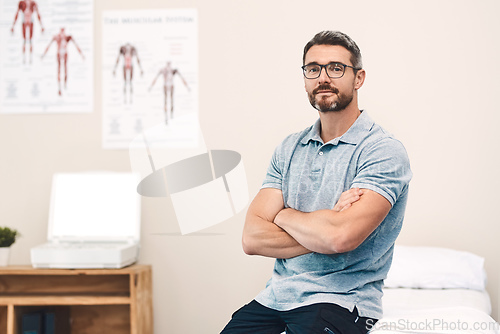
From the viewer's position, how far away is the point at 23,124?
9.59ft

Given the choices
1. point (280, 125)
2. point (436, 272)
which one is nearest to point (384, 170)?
point (436, 272)

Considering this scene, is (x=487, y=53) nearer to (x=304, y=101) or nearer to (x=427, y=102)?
(x=427, y=102)

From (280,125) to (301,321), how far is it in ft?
4.59

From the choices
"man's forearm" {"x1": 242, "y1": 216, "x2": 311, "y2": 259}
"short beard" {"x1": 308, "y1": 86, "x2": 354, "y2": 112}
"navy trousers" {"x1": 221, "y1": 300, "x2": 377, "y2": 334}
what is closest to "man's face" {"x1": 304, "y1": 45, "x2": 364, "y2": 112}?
"short beard" {"x1": 308, "y1": 86, "x2": 354, "y2": 112}

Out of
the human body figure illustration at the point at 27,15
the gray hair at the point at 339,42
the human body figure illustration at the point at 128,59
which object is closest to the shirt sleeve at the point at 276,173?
the gray hair at the point at 339,42

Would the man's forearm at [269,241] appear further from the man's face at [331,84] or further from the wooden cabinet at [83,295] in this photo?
the wooden cabinet at [83,295]

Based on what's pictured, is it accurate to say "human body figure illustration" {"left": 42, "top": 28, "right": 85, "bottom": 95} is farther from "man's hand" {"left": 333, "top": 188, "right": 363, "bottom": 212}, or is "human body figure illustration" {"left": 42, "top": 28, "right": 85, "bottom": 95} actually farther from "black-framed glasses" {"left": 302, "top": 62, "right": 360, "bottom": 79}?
"man's hand" {"left": 333, "top": 188, "right": 363, "bottom": 212}

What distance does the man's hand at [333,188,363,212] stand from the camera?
5.14 feet

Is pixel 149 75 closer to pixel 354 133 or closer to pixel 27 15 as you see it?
pixel 27 15

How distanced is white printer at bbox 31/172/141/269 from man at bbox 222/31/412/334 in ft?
3.53

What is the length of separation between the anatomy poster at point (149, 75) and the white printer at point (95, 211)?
0.75 ft

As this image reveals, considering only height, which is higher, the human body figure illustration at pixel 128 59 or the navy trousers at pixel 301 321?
the human body figure illustration at pixel 128 59

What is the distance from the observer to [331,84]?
176cm

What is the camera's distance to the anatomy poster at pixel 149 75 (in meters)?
2.84
